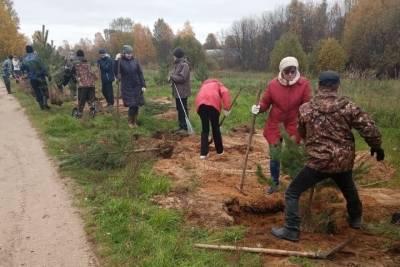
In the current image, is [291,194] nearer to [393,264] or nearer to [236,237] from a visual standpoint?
[236,237]

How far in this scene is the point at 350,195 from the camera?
15.9ft

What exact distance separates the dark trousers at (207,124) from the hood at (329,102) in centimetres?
358

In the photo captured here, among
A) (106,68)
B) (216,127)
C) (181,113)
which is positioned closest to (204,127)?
(216,127)

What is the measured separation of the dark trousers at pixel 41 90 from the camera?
1366 centimetres

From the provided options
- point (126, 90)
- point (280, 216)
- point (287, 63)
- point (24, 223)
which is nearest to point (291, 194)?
point (280, 216)

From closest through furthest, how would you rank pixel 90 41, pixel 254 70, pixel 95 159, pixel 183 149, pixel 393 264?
1. pixel 393 264
2. pixel 95 159
3. pixel 183 149
4. pixel 254 70
5. pixel 90 41

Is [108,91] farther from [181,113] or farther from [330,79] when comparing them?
[330,79]

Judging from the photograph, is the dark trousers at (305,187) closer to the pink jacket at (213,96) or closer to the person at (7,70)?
the pink jacket at (213,96)

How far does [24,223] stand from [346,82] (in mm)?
14924

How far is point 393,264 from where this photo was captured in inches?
167

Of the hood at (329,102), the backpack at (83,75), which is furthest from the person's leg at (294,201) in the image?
the backpack at (83,75)

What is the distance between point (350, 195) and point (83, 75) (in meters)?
8.91

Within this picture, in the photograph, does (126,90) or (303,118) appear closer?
(303,118)

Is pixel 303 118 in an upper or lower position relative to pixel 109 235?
upper
